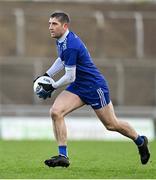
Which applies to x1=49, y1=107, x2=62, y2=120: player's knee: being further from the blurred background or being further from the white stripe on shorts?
A: the blurred background

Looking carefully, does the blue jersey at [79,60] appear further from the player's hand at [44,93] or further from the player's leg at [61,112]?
the player's hand at [44,93]

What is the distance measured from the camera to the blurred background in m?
26.9

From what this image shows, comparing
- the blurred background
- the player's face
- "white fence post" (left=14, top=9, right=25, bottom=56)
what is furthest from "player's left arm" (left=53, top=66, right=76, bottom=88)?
"white fence post" (left=14, top=9, right=25, bottom=56)

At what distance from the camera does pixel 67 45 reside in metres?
11.3

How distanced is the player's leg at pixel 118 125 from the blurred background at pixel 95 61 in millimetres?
14355

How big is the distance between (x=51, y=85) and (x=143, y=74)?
21949 mm

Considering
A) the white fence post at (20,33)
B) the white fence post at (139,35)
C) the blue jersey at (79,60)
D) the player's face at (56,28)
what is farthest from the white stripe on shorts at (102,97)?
the white fence post at (139,35)

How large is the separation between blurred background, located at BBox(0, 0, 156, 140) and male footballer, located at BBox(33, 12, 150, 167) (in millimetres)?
14853

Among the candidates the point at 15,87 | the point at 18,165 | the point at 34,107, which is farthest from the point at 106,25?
the point at 18,165

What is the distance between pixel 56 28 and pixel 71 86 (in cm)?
94

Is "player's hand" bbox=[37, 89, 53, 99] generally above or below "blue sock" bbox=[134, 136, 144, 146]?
above

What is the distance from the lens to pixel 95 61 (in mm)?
32344

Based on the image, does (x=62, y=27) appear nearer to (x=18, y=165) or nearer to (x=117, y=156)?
(x=18, y=165)

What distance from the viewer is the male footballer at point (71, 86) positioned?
37.0ft
